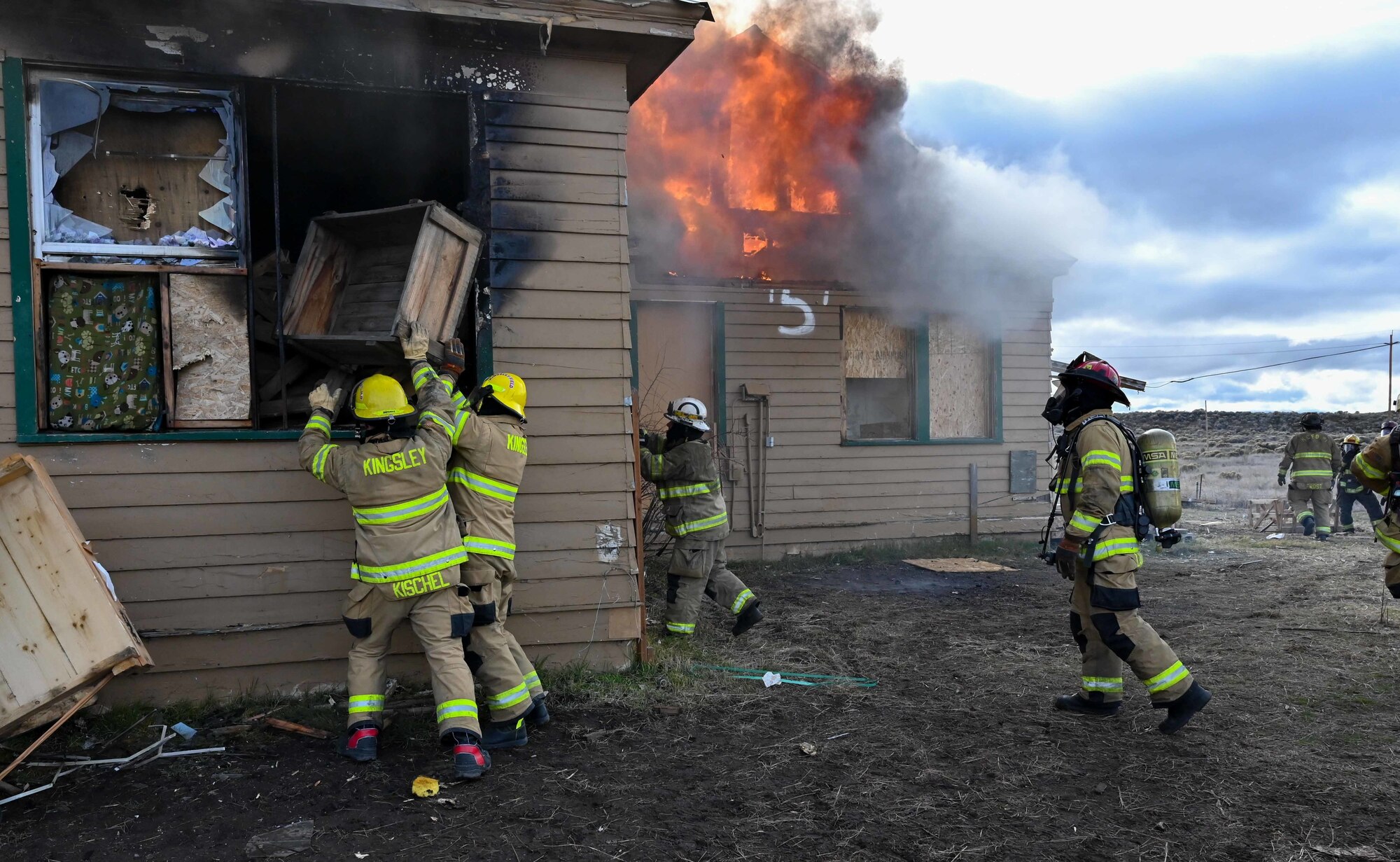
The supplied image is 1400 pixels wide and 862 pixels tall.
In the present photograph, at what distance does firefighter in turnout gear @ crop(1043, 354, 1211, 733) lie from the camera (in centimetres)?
447

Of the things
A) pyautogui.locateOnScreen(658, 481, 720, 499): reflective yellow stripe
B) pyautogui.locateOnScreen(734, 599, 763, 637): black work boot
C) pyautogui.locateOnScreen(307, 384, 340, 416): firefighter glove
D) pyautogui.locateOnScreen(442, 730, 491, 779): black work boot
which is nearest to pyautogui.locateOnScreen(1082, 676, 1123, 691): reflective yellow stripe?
pyautogui.locateOnScreen(734, 599, 763, 637): black work boot

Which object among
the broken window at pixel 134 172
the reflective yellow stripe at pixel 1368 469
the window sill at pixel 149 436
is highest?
the broken window at pixel 134 172

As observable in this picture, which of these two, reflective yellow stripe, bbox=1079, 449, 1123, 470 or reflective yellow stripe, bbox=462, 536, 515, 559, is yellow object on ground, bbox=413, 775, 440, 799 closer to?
reflective yellow stripe, bbox=462, 536, 515, 559

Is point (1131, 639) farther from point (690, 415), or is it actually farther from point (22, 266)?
point (22, 266)

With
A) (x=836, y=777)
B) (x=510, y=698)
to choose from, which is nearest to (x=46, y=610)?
(x=510, y=698)

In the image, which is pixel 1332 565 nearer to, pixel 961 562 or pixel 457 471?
pixel 961 562

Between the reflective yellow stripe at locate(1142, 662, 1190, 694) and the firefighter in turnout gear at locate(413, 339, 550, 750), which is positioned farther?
the reflective yellow stripe at locate(1142, 662, 1190, 694)

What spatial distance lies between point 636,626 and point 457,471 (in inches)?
61.4

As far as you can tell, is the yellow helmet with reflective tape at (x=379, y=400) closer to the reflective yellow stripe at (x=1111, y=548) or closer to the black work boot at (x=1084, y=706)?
the reflective yellow stripe at (x=1111, y=548)

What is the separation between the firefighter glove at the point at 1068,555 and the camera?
4590 mm

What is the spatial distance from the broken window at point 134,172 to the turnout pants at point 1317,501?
1387cm

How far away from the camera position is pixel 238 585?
15.2 feet

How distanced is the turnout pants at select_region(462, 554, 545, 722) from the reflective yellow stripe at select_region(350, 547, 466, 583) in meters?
0.28

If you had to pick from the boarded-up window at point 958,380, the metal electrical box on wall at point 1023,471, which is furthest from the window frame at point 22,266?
the metal electrical box on wall at point 1023,471
